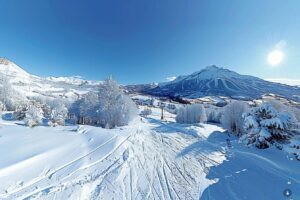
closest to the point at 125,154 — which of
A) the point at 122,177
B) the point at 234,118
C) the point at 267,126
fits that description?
the point at 122,177

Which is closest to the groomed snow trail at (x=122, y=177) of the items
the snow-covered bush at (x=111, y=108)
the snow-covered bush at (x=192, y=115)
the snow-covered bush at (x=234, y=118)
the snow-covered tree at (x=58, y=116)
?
the snow-covered tree at (x=58, y=116)

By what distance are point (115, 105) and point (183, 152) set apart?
25.2m

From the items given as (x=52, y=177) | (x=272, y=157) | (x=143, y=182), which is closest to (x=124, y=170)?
(x=143, y=182)

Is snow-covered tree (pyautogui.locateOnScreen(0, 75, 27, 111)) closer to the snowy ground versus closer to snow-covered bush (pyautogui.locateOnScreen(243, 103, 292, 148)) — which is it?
the snowy ground

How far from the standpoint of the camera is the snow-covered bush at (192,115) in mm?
68562

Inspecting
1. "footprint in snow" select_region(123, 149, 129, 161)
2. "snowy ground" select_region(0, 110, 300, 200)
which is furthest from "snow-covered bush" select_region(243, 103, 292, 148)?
"footprint in snow" select_region(123, 149, 129, 161)

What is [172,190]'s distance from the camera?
9.46m

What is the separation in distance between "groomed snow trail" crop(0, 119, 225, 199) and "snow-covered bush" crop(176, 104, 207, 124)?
176ft

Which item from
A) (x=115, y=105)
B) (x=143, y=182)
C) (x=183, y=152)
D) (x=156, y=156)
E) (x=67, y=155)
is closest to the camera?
(x=143, y=182)

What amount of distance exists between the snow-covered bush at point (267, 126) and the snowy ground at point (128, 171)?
1212 mm

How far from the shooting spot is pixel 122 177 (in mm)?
10602

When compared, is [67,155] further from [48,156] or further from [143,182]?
[143,182]

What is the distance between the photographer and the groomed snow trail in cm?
863

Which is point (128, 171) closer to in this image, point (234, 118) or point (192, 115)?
point (234, 118)
